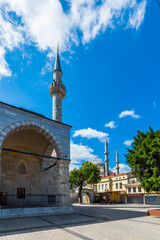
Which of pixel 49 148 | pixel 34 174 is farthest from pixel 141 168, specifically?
pixel 34 174

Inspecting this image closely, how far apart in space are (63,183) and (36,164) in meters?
6.43

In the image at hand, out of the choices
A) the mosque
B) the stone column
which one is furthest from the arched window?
the stone column

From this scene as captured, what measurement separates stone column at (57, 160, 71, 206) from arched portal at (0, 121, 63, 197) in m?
2.93

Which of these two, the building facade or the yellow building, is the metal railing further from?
the yellow building

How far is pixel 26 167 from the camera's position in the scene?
19562 millimetres

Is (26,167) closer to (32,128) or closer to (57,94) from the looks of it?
→ (32,128)

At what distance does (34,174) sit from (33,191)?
1808 mm

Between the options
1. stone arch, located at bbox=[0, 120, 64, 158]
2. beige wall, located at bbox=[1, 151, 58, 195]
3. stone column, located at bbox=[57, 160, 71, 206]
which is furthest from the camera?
beige wall, located at bbox=[1, 151, 58, 195]

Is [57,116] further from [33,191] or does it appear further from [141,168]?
[141,168]

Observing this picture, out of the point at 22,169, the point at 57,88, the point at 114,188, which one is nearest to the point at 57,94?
the point at 57,88

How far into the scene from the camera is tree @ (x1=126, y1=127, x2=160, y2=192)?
41.4ft

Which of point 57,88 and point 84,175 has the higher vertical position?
point 57,88

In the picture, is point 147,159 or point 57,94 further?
point 57,94

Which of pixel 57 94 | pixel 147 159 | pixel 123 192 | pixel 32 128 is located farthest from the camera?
pixel 123 192
